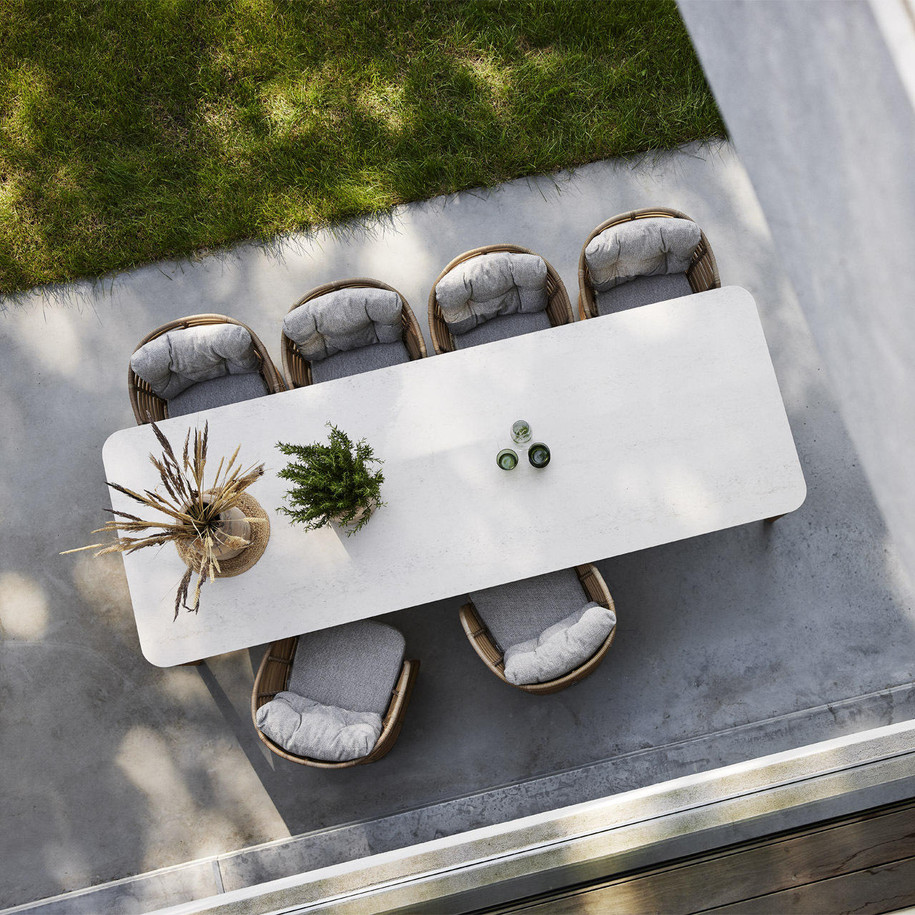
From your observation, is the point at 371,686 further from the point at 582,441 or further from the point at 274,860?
the point at 582,441

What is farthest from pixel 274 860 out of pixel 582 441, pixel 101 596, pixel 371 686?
pixel 582 441

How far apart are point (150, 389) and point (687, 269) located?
2.15m

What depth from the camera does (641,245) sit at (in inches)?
94.0

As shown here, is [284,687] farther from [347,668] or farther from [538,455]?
[538,455]

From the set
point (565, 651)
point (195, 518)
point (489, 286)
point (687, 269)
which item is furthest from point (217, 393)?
point (687, 269)

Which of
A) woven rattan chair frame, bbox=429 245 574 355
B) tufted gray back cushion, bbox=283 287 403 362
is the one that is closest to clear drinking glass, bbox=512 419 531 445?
woven rattan chair frame, bbox=429 245 574 355

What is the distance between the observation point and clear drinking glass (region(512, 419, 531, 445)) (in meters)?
2.18

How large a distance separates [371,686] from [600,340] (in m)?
1.54

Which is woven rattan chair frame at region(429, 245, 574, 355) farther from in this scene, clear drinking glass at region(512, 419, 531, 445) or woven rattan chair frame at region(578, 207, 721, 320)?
→ clear drinking glass at region(512, 419, 531, 445)

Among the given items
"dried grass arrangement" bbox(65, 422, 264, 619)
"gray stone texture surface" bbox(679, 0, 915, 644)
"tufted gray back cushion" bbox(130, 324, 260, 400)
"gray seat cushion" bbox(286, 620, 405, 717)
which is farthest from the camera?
"gray seat cushion" bbox(286, 620, 405, 717)

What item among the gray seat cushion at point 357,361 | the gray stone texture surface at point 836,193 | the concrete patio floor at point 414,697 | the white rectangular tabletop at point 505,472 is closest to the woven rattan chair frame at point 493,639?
the white rectangular tabletop at point 505,472

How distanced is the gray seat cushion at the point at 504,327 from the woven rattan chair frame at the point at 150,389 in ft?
2.47

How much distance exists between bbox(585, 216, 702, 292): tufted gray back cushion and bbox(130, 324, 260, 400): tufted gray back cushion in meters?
1.35

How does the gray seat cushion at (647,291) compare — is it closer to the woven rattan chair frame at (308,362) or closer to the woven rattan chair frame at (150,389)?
the woven rattan chair frame at (308,362)
